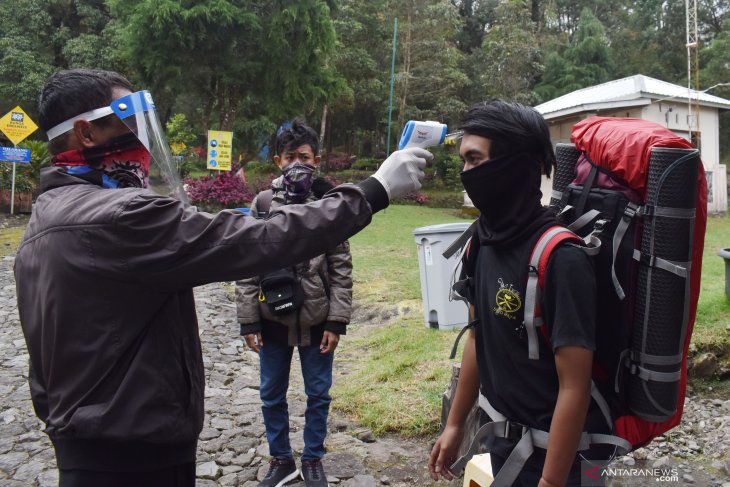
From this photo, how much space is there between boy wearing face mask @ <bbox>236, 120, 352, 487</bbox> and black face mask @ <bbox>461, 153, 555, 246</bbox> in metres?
1.57

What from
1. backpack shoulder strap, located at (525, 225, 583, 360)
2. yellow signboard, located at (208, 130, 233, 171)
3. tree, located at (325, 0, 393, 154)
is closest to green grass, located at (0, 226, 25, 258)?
yellow signboard, located at (208, 130, 233, 171)

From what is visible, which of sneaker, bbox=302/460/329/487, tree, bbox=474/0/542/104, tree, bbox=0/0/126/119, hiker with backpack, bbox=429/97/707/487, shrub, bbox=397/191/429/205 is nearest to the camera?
hiker with backpack, bbox=429/97/707/487

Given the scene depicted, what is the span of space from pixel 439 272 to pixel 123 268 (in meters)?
4.47

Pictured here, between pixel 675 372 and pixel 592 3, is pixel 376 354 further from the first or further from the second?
pixel 592 3

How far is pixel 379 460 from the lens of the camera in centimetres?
389

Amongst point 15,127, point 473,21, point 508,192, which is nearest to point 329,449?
point 508,192

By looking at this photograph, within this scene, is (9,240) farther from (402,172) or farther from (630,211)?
(630,211)

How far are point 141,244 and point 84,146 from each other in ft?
1.47

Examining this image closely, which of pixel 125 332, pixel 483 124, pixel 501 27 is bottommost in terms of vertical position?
pixel 125 332

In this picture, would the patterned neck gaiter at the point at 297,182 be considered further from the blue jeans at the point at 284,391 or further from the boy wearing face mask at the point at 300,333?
the blue jeans at the point at 284,391

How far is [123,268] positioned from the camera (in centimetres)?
166

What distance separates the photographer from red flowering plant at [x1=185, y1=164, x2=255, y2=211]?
657 inches

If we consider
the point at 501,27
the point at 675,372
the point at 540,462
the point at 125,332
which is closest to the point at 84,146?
the point at 125,332

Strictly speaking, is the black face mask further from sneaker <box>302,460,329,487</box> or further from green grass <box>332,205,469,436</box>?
green grass <box>332,205,469,436</box>
